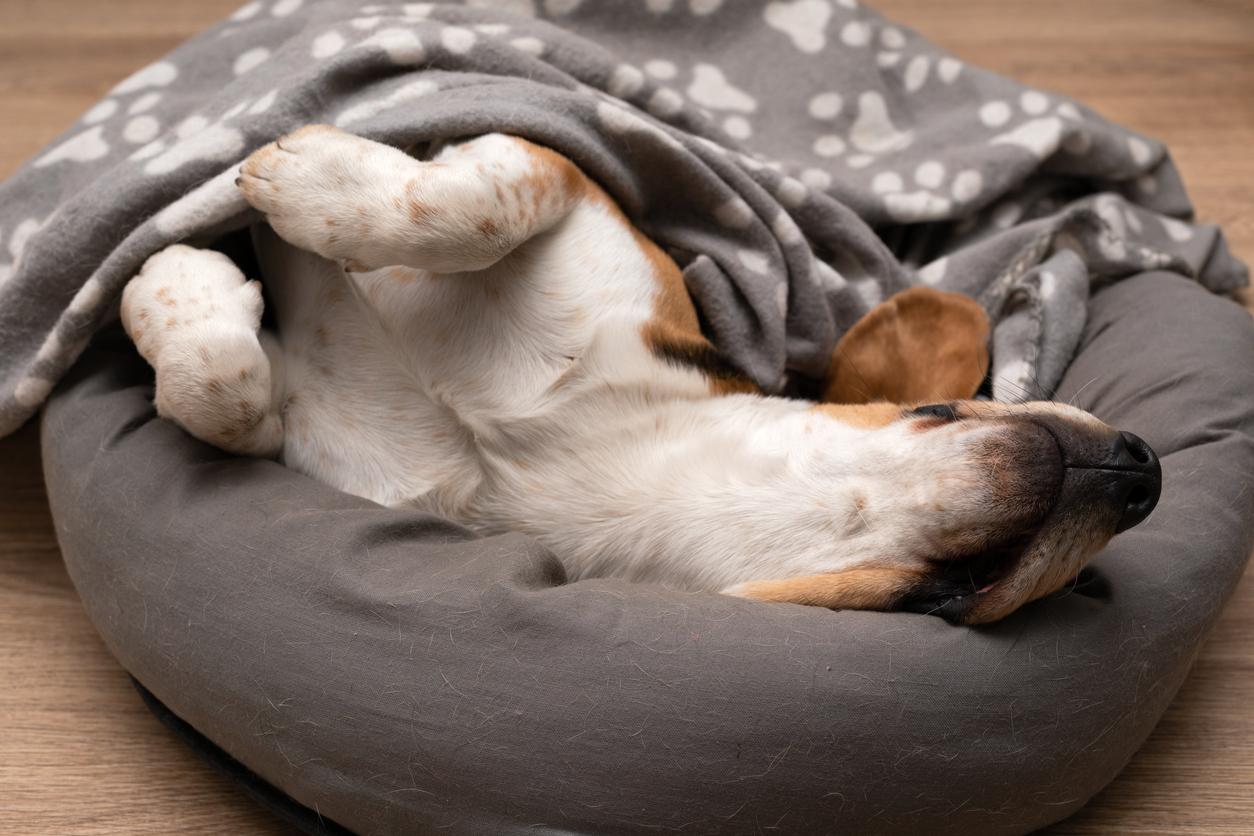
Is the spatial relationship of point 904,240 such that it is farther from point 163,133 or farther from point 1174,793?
point 163,133

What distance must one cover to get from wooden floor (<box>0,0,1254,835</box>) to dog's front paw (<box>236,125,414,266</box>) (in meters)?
0.76

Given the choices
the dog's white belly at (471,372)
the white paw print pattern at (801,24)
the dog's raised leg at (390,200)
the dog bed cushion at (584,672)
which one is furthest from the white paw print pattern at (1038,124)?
the dog's raised leg at (390,200)

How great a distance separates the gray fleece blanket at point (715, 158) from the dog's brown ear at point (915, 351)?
84mm

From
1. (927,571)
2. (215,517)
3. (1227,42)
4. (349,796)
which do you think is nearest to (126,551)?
(215,517)

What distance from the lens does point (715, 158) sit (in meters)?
1.93

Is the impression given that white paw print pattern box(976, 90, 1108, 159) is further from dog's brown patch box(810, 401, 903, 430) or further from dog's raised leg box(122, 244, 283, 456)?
dog's raised leg box(122, 244, 283, 456)

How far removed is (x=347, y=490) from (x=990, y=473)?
0.88 meters

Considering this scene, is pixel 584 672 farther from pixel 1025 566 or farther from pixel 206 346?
pixel 206 346

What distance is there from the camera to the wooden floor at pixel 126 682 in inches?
62.1

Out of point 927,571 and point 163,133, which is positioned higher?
point 163,133

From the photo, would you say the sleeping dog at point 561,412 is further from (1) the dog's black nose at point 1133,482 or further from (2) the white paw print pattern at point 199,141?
(2) the white paw print pattern at point 199,141

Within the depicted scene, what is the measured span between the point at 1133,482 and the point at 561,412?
73 centimetres

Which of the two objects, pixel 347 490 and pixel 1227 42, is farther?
pixel 1227 42

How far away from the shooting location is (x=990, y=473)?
1.33 m
